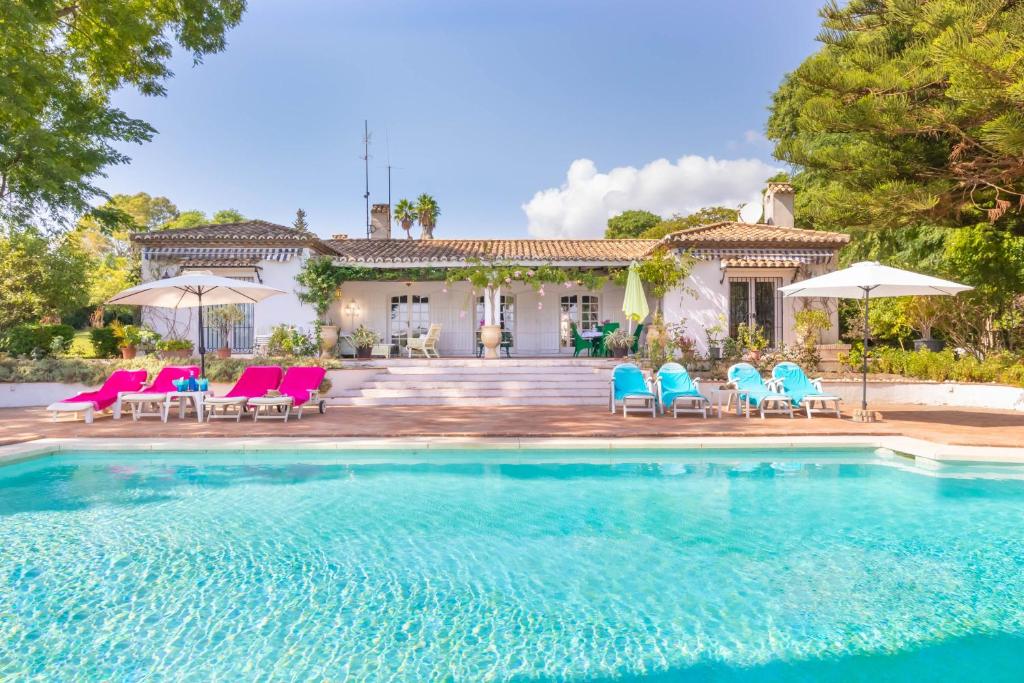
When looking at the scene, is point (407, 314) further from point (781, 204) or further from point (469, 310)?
point (781, 204)

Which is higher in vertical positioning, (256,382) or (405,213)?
(405,213)

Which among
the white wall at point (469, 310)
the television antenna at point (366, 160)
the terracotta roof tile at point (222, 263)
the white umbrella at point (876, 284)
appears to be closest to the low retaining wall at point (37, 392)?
the terracotta roof tile at point (222, 263)

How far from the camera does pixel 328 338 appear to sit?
17.2 m

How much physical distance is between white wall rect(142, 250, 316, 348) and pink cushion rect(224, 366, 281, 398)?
5313 mm

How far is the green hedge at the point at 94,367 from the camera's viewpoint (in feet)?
47.4

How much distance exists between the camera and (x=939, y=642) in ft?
12.4

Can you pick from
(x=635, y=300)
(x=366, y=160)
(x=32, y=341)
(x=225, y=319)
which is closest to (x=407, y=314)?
(x=225, y=319)

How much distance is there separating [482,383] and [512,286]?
21.5 ft

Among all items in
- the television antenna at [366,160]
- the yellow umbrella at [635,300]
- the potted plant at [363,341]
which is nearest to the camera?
the yellow umbrella at [635,300]

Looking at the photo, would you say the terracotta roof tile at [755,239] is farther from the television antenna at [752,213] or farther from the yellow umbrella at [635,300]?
the television antenna at [752,213]

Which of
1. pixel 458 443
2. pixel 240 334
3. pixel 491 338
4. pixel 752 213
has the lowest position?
pixel 458 443

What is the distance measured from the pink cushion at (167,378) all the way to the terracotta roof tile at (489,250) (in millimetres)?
6383

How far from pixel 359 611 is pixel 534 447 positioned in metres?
4.75

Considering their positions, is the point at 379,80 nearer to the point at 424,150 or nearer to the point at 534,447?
the point at 424,150
